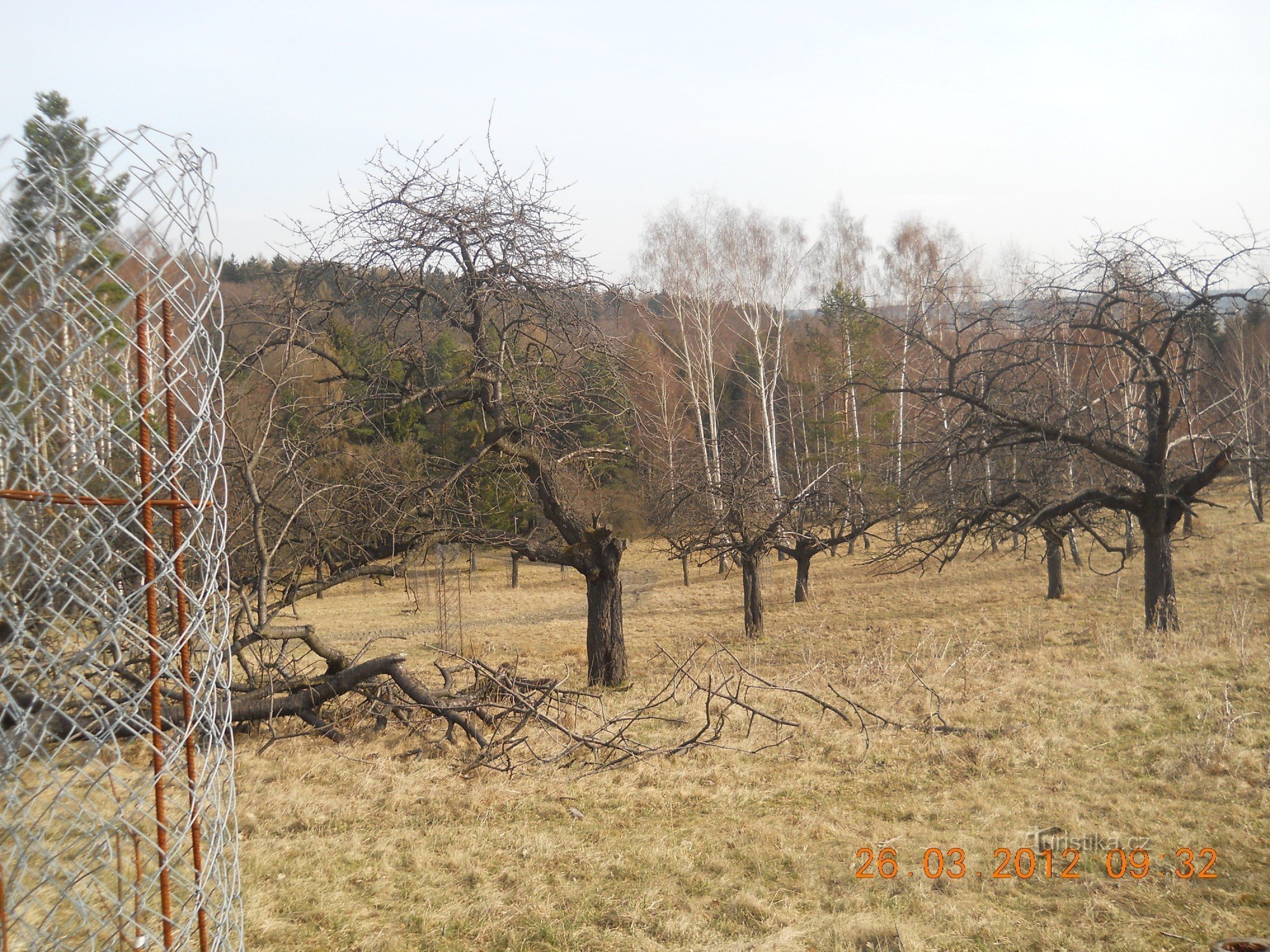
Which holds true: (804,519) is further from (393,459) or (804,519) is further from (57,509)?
(57,509)

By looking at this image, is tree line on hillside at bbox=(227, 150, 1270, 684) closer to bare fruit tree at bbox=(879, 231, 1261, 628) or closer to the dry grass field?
bare fruit tree at bbox=(879, 231, 1261, 628)

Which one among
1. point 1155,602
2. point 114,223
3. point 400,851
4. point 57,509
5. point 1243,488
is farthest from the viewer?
point 1243,488

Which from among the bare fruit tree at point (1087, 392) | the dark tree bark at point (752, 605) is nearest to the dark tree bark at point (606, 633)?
the bare fruit tree at point (1087, 392)

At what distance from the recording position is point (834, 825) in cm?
440

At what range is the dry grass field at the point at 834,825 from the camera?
10.9ft

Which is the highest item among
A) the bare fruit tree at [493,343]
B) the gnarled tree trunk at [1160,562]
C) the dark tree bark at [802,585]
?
the bare fruit tree at [493,343]

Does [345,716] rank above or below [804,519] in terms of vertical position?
below

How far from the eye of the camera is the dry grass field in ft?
10.9

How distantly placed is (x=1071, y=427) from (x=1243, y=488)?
1074 inches

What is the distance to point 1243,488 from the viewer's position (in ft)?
103

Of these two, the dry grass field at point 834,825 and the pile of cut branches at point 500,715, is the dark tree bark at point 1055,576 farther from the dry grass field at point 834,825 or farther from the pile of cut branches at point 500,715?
the pile of cut branches at point 500,715

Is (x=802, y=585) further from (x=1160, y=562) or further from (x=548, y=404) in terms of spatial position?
(x=548, y=404)

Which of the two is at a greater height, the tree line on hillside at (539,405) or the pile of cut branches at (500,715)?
the tree line on hillside at (539,405)

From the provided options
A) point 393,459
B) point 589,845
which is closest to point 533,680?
point 589,845
